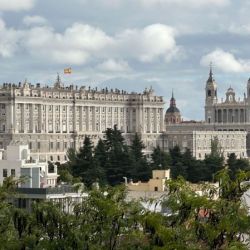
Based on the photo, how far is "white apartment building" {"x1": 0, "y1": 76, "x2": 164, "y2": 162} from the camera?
14862cm

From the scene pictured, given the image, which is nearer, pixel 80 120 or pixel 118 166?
pixel 118 166

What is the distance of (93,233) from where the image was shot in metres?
33.4

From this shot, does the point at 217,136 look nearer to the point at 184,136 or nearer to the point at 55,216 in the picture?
the point at 184,136

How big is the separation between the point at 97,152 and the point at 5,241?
82.5 metres

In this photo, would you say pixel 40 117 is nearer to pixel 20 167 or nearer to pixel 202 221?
pixel 20 167

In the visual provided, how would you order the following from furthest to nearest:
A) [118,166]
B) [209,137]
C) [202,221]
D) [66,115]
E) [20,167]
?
1. [209,137]
2. [66,115]
3. [118,166]
4. [20,167]
5. [202,221]

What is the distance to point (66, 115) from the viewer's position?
158 m

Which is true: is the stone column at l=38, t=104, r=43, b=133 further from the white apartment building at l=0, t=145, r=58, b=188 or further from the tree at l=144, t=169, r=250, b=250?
the tree at l=144, t=169, r=250, b=250

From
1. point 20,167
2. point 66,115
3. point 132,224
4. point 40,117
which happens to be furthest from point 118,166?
point 132,224

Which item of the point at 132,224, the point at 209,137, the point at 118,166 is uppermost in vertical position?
the point at 209,137

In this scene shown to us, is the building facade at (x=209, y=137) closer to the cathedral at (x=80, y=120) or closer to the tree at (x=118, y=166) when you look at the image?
the cathedral at (x=80, y=120)

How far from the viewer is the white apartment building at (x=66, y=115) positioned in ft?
488

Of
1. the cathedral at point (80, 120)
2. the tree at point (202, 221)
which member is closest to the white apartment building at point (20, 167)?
the tree at point (202, 221)

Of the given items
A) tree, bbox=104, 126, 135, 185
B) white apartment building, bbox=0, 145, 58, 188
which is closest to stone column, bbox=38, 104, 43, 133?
tree, bbox=104, 126, 135, 185
